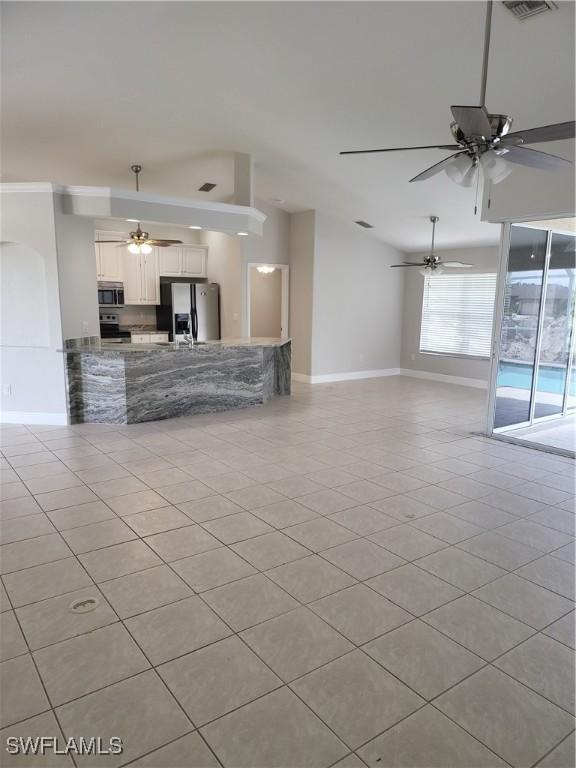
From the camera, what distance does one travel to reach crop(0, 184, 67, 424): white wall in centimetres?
538

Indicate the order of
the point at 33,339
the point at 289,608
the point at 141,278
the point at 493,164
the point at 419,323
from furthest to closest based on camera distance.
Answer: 1. the point at 419,323
2. the point at 141,278
3. the point at 33,339
4. the point at 493,164
5. the point at 289,608

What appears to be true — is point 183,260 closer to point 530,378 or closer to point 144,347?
point 144,347

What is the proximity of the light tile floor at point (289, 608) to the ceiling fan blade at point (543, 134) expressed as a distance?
7.42 feet

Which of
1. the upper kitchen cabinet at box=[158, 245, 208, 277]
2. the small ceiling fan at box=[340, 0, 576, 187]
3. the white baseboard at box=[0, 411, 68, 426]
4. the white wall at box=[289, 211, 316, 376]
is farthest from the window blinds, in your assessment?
the white baseboard at box=[0, 411, 68, 426]

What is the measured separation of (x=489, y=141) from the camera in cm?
242

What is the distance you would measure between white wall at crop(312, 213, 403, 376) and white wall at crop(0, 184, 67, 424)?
4.40 meters

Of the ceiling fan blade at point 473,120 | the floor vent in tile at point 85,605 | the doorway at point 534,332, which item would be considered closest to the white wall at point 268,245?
the doorway at point 534,332

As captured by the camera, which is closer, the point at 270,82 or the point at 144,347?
the point at 270,82

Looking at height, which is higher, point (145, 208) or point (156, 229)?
point (156, 229)

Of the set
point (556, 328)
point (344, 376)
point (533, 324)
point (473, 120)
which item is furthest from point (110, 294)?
point (473, 120)

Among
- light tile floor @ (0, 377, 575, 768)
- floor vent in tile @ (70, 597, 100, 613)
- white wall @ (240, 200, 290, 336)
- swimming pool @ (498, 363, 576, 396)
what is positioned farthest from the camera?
white wall @ (240, 200, 290, 336)

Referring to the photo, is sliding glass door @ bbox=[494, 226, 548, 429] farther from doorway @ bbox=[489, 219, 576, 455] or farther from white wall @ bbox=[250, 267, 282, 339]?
white wall @ bbox=[250, 267, 282, 339]

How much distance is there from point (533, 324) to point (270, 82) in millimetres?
3790

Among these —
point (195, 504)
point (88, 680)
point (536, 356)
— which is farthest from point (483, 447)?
point (88, 680)
